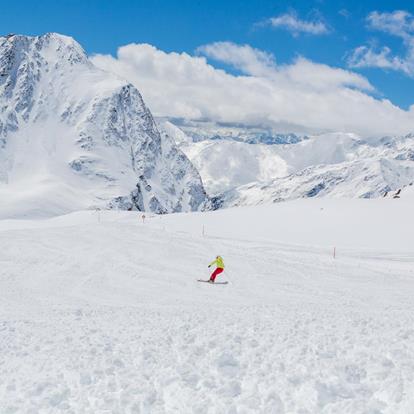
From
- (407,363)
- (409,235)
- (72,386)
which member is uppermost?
(409,235)

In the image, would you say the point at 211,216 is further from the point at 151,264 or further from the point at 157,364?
the point at 157,364

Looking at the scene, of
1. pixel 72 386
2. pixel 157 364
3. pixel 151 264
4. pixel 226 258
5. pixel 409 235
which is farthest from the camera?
pixel 409 235

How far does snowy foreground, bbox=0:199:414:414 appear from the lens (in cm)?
1162

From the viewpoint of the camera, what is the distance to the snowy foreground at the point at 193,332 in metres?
11.6

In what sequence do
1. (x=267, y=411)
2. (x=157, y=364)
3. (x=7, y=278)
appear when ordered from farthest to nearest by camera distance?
(x=7, y=278) < (x=157, y=364) < (x=267, y=411)

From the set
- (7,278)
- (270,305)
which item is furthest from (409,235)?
(7,278)

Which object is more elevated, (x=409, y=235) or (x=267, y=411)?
(x=409, y=235)

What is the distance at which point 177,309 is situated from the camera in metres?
20.0

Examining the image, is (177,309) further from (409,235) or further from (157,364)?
(409,235)

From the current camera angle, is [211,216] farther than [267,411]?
Yes

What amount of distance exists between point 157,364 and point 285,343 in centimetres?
366

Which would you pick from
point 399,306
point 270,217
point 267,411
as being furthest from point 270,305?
point 270,217

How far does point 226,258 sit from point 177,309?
14.8 metres

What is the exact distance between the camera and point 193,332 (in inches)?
616
